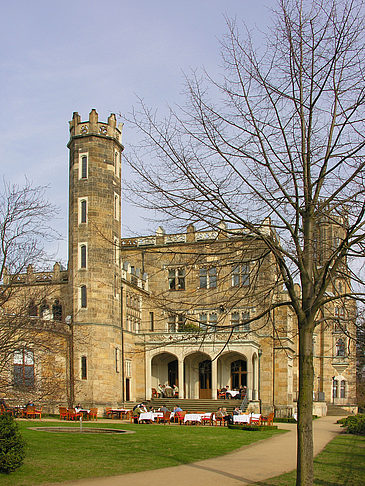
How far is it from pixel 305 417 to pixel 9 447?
22.3 feet

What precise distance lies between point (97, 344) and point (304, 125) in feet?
95.7

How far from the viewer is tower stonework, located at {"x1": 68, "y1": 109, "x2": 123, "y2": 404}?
124ft

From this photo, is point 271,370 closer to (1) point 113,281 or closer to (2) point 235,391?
(2) point 235,391

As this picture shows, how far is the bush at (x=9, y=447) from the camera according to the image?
44.2ft

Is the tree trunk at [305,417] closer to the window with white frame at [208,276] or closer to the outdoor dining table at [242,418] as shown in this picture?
the window with white frame at [208,276]

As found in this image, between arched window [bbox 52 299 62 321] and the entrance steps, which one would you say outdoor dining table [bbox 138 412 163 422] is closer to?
the entrance steps

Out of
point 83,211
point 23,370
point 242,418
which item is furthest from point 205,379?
point 23,370

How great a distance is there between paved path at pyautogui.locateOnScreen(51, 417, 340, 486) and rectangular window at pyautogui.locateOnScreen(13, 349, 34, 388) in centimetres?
258

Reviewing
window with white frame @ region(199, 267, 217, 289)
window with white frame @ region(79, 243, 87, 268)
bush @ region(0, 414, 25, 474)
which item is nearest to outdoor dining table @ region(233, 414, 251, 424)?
window with white frame @ region(79, 243, 87, 268)

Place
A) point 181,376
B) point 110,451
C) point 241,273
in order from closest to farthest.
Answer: point 241,273, point 110,451, point 181,376

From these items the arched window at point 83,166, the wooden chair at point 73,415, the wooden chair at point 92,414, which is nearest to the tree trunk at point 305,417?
the wooden chair at point 73,415

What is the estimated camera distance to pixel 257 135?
36.4 feet

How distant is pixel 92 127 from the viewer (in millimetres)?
40281

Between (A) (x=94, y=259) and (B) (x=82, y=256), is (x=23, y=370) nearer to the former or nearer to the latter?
(A) (x=94, y=259)
